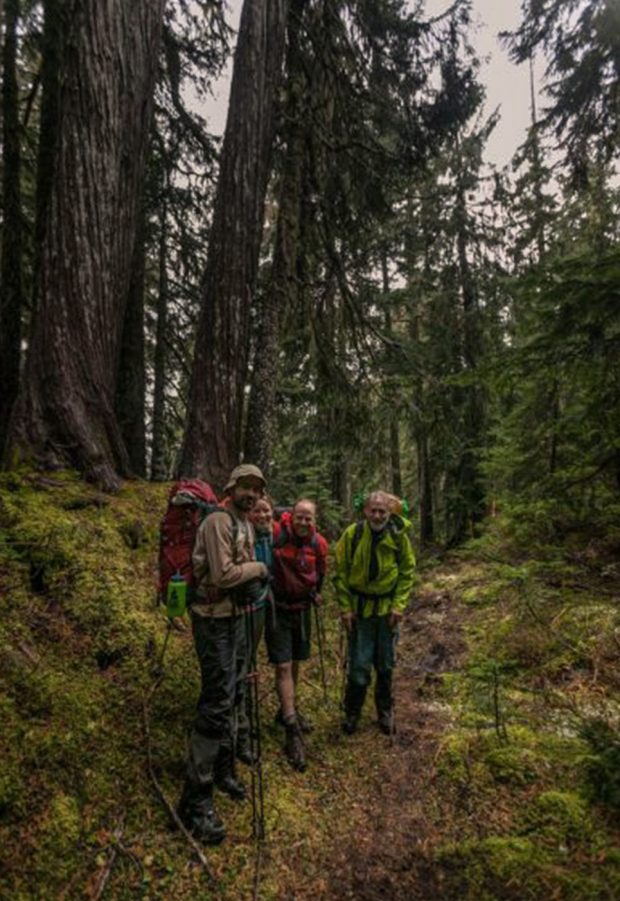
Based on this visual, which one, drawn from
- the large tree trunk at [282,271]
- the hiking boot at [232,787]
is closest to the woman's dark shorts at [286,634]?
the hiking boot at [232,787]

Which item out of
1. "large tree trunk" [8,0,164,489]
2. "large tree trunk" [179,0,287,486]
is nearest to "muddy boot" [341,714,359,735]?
"large tree trunk" [179,0,287,486]

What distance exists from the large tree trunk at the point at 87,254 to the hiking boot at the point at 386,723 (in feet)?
11.7

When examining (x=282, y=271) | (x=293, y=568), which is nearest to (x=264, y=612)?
(x=293, y=568)

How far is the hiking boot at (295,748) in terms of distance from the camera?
400 cm

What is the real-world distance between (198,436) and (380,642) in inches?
127

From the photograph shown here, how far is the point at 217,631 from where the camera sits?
10.7ft

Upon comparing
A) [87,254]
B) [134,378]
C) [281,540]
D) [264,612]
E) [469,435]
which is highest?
[87,254]

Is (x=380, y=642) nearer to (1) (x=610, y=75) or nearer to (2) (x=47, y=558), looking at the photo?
(2) (x=47, y=558)

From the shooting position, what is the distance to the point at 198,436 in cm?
648

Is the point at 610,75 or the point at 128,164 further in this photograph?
the point at 610,75

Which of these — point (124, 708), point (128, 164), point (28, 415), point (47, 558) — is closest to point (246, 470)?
point (124, 708)

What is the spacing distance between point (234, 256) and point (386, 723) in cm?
550

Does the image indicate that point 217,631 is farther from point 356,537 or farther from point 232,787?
point 356,537

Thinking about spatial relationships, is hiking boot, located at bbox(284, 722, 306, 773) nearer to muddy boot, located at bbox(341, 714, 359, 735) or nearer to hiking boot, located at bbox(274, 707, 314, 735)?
hiking boot, located at bbox(274, 707, 314, 735)
